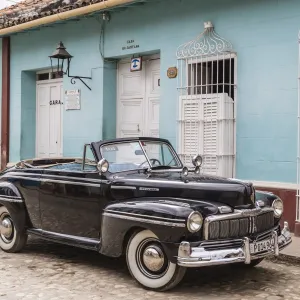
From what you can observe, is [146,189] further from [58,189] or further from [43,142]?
[43,142]

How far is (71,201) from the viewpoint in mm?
6039

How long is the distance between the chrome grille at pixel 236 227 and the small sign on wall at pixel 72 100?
662 centimetres

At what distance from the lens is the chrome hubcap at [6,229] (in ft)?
22.5

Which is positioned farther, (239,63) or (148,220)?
(239,63)

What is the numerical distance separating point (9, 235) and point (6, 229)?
90 millimetres

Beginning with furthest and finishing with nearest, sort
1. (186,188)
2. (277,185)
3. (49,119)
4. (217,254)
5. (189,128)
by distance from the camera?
(49,119)
(189,128)
(277,185)
(186,188)
(217,254)

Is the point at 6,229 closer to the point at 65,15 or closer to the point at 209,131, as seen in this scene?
the point at 209,131

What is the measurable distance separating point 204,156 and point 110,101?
2.91 meters

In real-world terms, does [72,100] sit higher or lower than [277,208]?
higher

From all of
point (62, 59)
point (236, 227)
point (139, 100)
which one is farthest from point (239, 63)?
point (62, 59)

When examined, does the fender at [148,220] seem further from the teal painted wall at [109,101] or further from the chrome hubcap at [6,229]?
the teal painted wall at [109,101]

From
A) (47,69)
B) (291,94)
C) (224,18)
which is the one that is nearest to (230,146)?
(291,94)

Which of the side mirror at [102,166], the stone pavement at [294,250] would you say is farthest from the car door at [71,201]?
the stone pavement at [294,250]

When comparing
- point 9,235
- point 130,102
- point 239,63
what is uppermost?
point 239,63
